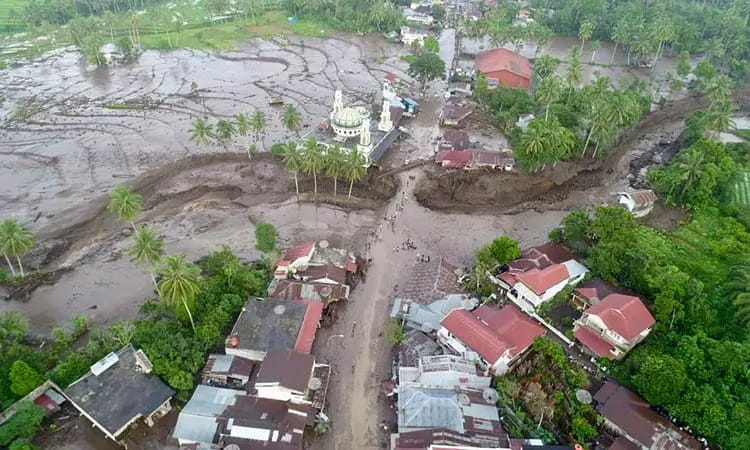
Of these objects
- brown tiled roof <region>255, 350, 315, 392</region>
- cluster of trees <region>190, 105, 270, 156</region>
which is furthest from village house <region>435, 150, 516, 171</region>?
brown tiled roof <region>255, 350, 315, 392</region>

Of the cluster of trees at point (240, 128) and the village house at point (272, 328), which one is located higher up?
the cluster of trees at point (240, 128)

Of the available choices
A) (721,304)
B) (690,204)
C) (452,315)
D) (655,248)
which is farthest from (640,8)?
(452,315)

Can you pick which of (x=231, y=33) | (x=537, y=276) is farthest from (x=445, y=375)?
(x=231, y=33)

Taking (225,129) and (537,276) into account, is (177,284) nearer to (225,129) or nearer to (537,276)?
(537,276)

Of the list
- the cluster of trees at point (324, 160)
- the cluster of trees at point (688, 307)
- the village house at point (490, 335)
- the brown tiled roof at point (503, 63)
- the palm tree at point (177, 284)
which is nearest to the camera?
the cluster of trees at point (688, 307)

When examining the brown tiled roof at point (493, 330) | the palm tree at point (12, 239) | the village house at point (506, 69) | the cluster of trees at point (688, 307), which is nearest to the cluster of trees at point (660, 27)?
the village house at point (506, 69)

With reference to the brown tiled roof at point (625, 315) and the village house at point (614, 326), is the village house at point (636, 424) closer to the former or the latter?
the village house at point (614, 326)
